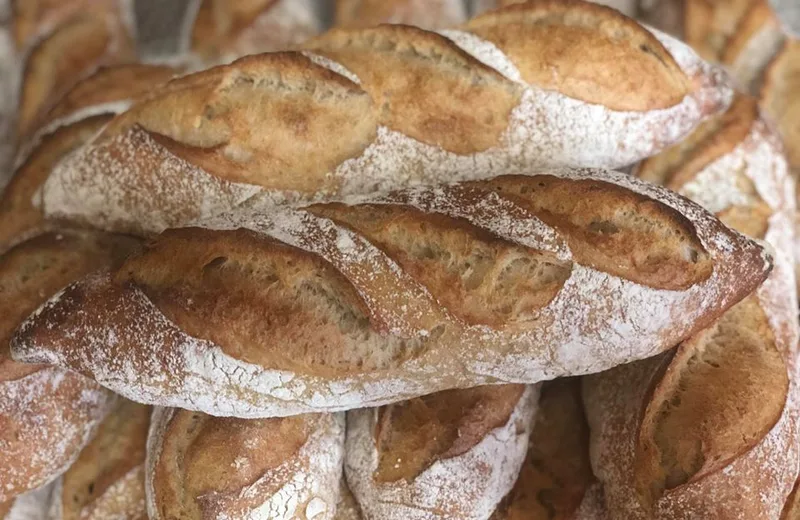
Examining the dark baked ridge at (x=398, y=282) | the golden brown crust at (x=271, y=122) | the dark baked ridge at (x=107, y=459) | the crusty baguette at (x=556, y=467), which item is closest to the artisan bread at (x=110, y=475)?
the dark baked ridge at (x=107, y=459)

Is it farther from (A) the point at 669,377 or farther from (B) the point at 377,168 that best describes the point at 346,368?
(A) the point at 669,377

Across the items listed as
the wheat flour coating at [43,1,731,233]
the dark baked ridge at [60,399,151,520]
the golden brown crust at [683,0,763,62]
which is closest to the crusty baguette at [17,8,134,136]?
the wheat flour coating at [43,1,731,233]

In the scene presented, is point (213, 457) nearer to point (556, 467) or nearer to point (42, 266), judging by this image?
point (42, 266)

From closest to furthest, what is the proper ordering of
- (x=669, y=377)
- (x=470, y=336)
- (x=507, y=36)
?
(x=470, y=336) → (x=669, y=377) → (x=507, y=36)

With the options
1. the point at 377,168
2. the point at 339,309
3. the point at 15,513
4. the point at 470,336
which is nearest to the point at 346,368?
the point at 339,309

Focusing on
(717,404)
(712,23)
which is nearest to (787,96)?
(712,23)

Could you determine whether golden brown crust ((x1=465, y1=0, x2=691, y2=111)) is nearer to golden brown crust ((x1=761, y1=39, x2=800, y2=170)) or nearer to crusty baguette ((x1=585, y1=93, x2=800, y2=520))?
crusty baguette ((x1=585, y1=93, x2=800, y2=520))

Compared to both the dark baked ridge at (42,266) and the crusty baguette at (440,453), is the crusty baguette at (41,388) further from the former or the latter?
the crusty baguette at (440,453)
